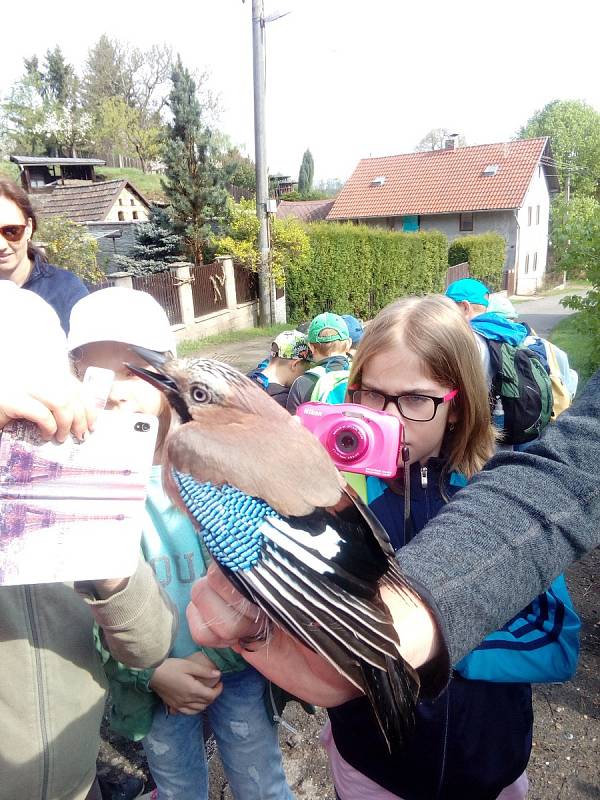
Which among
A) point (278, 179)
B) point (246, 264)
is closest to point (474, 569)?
point (246, 264)

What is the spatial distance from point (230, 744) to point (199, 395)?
5.03 ft

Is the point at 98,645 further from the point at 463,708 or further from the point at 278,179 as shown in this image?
the point at 278,179

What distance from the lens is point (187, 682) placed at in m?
1.81

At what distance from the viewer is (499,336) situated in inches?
150


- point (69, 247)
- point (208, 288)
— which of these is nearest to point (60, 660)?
point (69, 247)

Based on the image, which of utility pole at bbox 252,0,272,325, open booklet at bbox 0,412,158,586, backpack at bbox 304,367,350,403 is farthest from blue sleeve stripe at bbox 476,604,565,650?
utility pole at bbox 252,0,272,325

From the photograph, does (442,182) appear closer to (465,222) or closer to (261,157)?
(465,222)

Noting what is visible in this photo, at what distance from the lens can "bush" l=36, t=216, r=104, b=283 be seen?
1359 centimetres

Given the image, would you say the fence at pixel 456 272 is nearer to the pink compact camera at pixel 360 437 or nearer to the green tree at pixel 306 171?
the pink compact camera at pixel 360 437

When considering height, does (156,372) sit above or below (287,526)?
above

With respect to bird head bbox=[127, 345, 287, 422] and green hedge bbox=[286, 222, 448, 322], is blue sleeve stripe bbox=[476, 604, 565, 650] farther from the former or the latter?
green hedge bbox=[286, 222, 448, 322]

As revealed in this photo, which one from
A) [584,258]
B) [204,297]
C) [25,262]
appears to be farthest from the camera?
[204,297]

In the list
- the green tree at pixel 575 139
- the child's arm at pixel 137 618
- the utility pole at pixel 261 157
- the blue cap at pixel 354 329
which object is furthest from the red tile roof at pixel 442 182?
the child's arm at pixel 137 618

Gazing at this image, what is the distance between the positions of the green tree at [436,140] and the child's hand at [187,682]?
127ft
